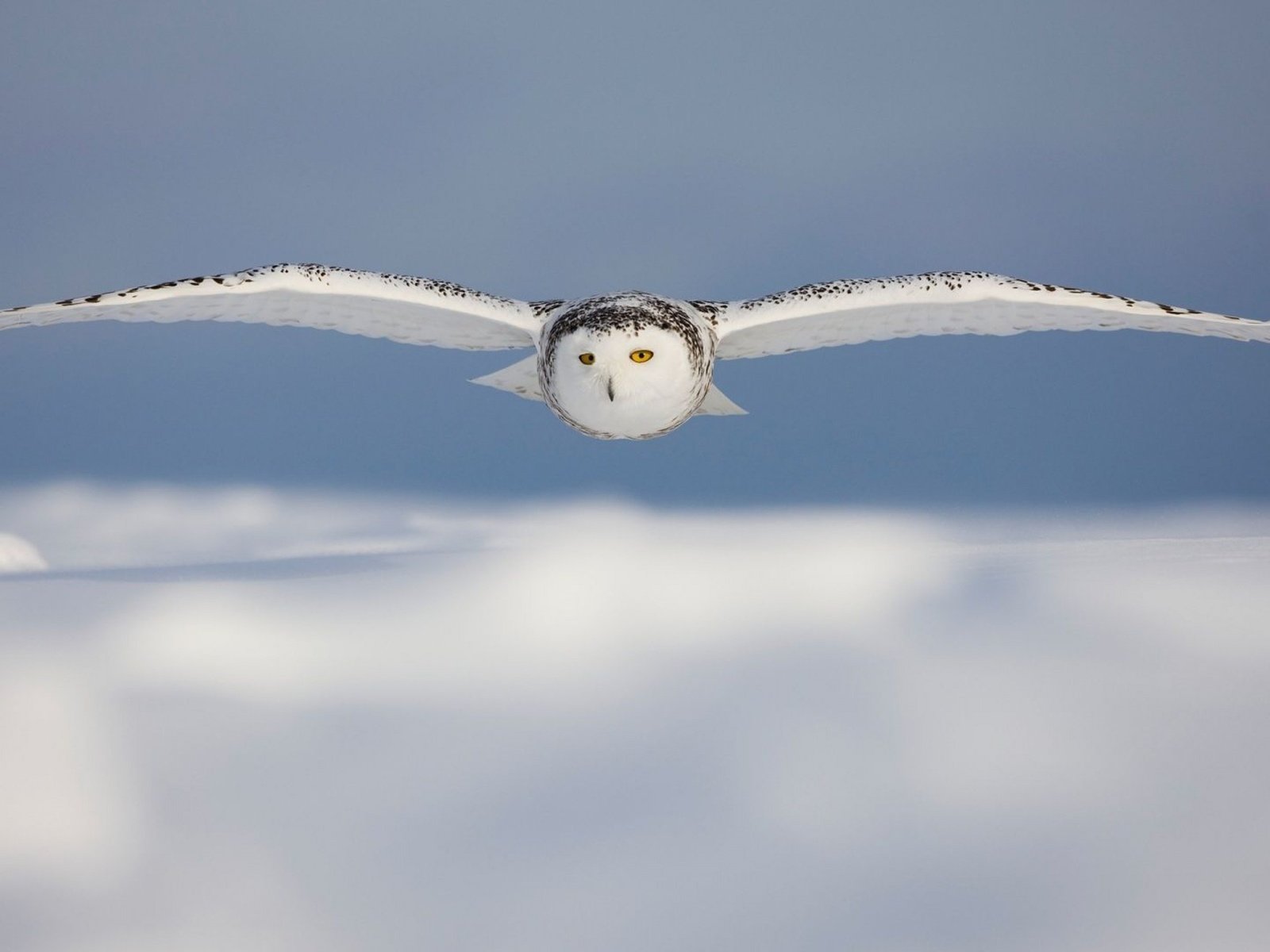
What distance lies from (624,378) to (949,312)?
9.63 feet

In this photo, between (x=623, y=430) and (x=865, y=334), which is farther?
(x=865, y=334)

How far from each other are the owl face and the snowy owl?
0.4 inches

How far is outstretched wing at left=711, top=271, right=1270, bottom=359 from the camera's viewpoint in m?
8.94

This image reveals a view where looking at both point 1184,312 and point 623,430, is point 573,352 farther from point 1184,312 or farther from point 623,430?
point 1184,312

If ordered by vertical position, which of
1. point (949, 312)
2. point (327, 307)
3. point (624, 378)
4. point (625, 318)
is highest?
point (327, 307)

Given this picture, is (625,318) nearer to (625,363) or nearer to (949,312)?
(625,363)

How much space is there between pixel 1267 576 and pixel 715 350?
18.4 ft

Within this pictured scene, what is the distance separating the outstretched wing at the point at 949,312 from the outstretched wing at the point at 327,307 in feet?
6.36

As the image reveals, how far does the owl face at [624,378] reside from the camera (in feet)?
26.9

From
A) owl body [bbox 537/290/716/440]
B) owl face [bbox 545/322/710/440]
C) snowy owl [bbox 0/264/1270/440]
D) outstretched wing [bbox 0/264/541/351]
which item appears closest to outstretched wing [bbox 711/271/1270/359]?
snowy owl [bbox 0/264/1270/440]

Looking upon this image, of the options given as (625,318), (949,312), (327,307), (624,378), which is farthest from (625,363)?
(949,312)

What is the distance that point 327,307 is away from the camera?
366 inches

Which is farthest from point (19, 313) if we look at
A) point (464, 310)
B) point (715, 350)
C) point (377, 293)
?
point (715, 350)

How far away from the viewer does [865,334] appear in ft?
32.7
